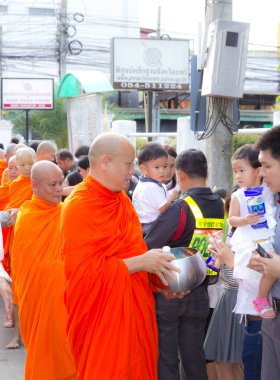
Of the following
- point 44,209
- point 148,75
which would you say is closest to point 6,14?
point 148,75

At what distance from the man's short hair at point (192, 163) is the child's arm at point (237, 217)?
516mm

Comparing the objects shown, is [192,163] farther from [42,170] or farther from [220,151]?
[220,151]

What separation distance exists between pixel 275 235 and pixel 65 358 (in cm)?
243

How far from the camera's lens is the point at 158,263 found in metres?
3.81

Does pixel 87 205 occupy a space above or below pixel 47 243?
above

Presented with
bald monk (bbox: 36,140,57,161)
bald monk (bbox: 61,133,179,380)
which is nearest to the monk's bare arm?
bald monk (bbox: 61,133,179,380)

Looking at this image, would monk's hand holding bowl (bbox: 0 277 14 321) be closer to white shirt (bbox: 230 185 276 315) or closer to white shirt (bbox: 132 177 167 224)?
white shirt (bbox: 230 185 276 315)

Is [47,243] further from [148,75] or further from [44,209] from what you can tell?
[148,75]

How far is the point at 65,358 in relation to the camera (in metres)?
5.27

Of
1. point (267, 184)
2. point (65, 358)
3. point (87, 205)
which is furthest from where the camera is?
point (65, 358)

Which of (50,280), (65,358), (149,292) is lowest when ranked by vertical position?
(65,358)

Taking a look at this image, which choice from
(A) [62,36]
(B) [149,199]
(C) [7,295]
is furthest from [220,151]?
(A) [62,36]

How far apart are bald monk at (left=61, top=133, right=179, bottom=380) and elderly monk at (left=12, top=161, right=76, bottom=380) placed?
1.27 m

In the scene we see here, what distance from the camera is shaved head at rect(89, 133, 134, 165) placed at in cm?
396
